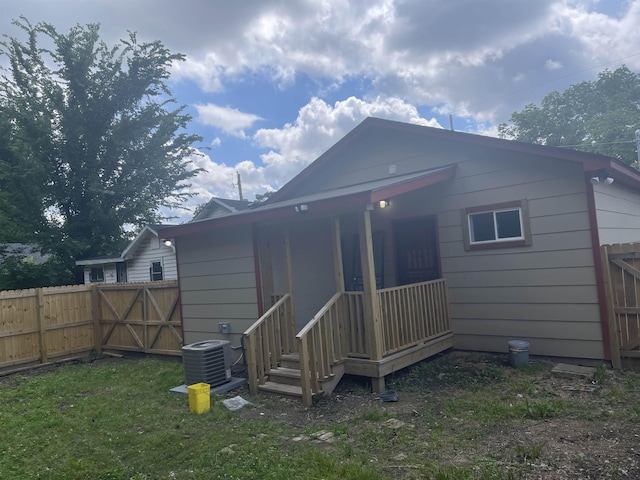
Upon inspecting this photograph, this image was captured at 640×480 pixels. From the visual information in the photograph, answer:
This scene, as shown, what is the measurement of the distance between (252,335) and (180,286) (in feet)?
10.5

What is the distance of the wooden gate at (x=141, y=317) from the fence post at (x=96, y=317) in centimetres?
2

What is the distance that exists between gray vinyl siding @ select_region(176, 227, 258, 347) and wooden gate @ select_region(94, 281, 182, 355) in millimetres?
454

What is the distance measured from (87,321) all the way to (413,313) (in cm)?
768

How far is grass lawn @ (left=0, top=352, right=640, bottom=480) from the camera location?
337 cm

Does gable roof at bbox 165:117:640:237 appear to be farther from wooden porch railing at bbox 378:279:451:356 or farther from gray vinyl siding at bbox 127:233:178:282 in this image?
gray vinyl siding at bbox 127:233:178:282

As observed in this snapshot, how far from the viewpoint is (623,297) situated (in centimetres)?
561

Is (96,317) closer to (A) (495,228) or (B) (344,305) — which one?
(B) (344,305)

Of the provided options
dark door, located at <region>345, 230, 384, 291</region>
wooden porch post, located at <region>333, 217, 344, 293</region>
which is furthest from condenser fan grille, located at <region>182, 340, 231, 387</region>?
dark door, located at <region>345, 230, 384, 291</region>

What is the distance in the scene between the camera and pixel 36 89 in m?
17.9

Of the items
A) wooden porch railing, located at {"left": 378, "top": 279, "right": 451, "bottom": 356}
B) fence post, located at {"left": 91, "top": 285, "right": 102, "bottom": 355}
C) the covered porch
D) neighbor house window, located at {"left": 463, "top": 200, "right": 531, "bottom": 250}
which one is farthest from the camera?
fence post, located at {"left": 91, "top": 285, "right": 102, "bottom": 355}

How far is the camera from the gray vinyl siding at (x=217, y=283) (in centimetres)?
743

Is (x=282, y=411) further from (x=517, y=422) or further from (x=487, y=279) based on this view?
(x=487, y=279)

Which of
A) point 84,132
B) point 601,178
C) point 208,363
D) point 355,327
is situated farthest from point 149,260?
point 601,178

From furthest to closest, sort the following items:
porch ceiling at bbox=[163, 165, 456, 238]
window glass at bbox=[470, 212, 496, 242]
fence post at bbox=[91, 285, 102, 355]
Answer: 1. fence post at bbox=[91, 285, 102, 355]
2. window glass at bbox=[470, 212, 496, 242]
3. porch ceiling at bbox=[163, 165, 456, 238]
